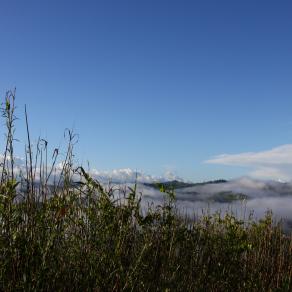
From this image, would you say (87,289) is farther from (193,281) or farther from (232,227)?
(232,227)

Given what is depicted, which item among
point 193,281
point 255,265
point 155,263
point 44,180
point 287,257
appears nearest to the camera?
point 44,180

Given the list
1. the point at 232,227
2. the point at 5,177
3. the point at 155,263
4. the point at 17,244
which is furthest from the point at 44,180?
the point at 232,227

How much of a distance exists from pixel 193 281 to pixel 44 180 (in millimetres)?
2827

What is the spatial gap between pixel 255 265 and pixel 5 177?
5.20m

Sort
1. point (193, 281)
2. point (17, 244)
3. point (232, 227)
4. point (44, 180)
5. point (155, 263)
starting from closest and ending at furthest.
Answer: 1. point (17, 244)
2. point (44, 180)
3. point (155, 263)
4. point (193, 281)
5. point (232, 227)

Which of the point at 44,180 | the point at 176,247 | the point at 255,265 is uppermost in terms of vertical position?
the point at 44,180

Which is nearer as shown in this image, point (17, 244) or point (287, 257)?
point (17, 244)

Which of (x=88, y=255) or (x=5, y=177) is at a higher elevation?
(x=5, y=177)

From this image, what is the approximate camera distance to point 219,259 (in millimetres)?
6863

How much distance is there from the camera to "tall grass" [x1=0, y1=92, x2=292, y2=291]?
371 centimetres

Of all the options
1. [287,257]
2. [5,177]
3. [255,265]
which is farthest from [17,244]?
[287,257]

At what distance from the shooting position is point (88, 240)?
14.4ft

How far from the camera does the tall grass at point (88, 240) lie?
12.2 feet

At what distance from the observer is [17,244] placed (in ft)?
12.1
